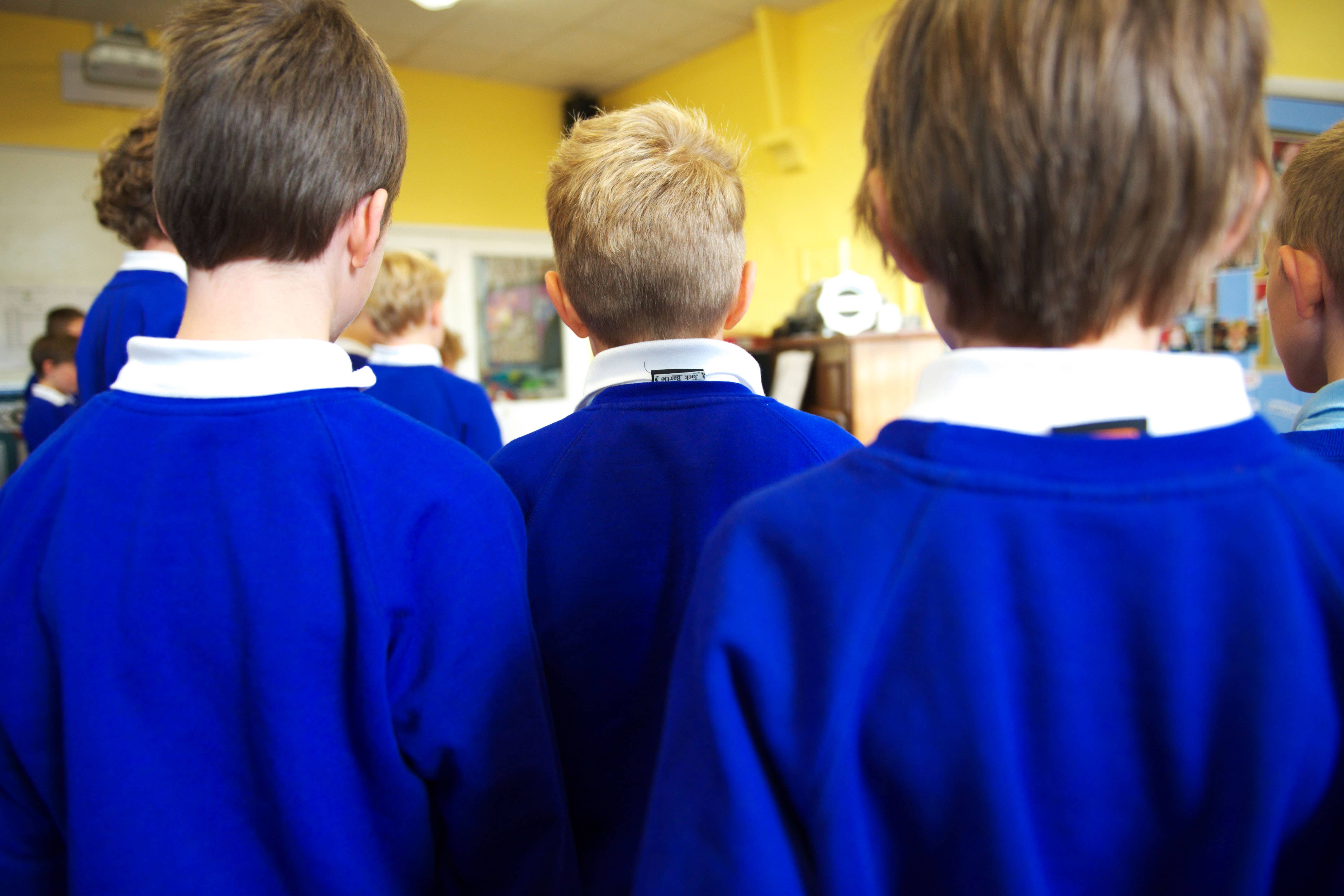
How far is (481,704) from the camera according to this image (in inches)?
26.4

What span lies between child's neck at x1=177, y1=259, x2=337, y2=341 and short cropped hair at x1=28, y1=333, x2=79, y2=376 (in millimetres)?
3349

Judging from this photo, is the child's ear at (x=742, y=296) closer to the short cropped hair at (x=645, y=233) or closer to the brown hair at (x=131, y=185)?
the short cropped hair at (x=645, y=233)

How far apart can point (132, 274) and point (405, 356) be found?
0.63 metres

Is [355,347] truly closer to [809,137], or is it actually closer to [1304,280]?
[1304,280]

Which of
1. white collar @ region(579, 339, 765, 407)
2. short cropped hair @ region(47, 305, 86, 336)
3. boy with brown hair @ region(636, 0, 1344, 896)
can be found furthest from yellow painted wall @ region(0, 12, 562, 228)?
boy with brown hair @ region(636, 0, 1344, 896)

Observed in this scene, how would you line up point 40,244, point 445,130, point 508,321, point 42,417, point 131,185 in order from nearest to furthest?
point 131,185
point 42,417
point 40,244
point 445,130
point 508,321

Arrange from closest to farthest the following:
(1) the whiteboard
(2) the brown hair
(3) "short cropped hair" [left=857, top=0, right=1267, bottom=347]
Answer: (3) "short cropped hair" [left=857, top=0, right=1267, bottom=347] → (2) the brown hair → (1) the whiteboard

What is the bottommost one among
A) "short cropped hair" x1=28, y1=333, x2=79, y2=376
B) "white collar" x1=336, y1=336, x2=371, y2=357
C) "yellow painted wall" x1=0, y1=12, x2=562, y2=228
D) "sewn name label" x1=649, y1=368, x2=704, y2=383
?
"sewn name label" x1=649, y1=368, x2=704, y2=383

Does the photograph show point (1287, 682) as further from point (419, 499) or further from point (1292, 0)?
point (1292, 0)

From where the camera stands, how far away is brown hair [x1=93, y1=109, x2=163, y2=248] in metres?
1.47

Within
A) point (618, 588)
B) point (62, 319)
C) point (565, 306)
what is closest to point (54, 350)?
point (62, 319)

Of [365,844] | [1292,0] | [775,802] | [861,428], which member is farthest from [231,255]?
[1292,0]

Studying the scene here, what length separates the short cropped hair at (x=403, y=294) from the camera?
2098 mm

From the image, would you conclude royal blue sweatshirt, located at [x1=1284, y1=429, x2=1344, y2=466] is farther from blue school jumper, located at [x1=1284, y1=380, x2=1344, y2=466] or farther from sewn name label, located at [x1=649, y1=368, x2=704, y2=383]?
sewn name label, located at [x1=649, y1=368, x2=704, y2=383]
